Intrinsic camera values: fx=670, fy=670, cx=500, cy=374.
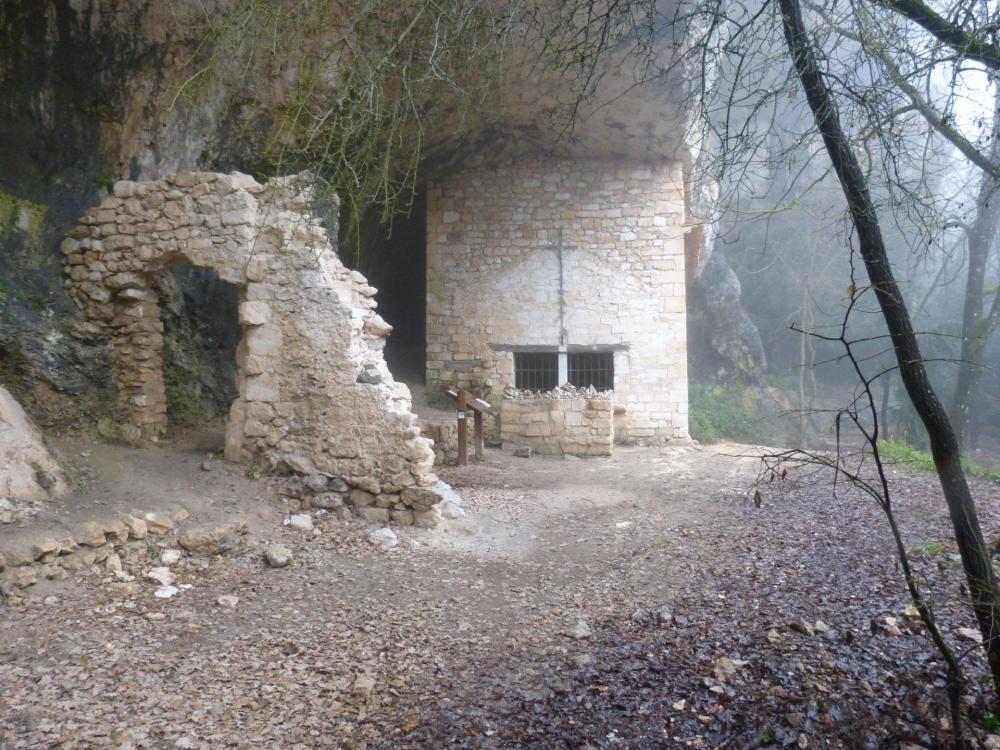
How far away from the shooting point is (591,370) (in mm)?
Result: 11898

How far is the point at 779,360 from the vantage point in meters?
21.2

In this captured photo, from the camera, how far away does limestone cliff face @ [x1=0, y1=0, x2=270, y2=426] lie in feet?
18.2

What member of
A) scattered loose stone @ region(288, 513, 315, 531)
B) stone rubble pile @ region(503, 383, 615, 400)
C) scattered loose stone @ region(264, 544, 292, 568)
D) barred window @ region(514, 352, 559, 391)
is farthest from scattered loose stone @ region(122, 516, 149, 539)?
barred window @ region(514, 352, 559, 391)

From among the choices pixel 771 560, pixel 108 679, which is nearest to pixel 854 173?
pixel 771 560

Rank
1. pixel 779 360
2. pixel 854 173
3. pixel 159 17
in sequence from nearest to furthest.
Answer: pixel 854 173
pixel 159 17
pixel 779 360

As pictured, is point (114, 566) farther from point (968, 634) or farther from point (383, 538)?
point (968, 634)

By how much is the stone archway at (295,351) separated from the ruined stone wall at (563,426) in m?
4.89

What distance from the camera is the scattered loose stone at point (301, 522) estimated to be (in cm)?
505

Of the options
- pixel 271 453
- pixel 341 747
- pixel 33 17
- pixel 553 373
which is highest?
pixel 33 17

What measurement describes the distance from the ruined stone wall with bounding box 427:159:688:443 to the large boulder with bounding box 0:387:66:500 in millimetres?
7448

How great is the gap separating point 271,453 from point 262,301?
126cm

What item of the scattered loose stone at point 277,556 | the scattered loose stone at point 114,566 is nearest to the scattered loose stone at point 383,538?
the scattered loose stone at point 277,556

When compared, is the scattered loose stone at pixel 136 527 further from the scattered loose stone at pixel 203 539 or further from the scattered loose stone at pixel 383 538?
the scattered loose stone at pixel 383 538

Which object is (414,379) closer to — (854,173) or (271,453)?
(271,453)
